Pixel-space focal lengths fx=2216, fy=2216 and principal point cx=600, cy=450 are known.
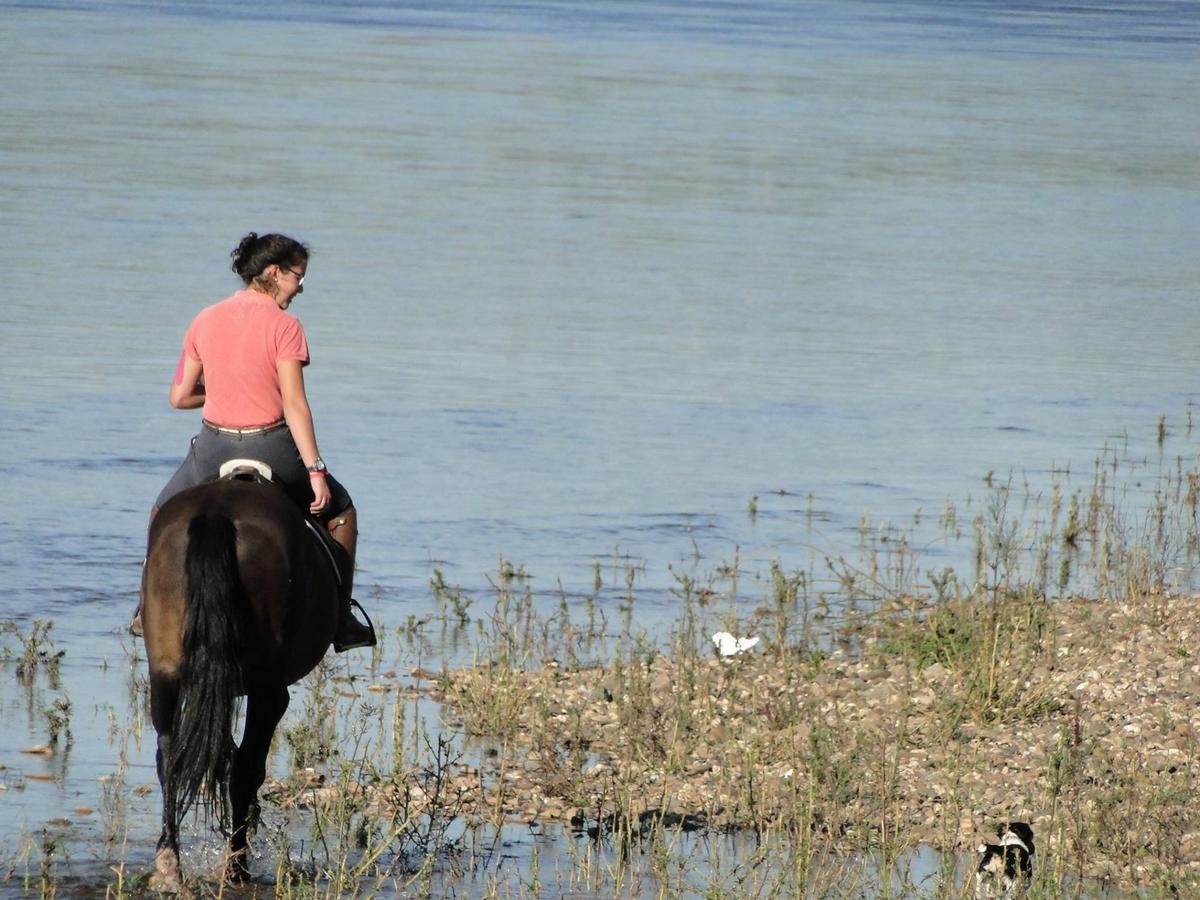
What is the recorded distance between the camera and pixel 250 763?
7.95m

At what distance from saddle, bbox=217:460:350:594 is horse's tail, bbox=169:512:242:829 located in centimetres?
46

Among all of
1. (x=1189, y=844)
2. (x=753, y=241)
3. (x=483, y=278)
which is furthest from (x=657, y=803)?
(x=753, y=241)

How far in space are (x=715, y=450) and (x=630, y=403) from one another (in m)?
1.58

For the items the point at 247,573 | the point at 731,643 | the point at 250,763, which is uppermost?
the point at 731,643

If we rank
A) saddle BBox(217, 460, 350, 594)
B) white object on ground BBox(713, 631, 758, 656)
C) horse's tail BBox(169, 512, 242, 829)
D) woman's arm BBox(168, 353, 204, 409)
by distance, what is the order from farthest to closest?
white object on ground BBox(713, 631, 758, 656) → woman's arm BBox(168, 353, 204, 409) → saddle BBox(217, 460, 350, 594) → horse's tail BBox(169, 512, 242, 829)

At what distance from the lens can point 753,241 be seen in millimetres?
28859

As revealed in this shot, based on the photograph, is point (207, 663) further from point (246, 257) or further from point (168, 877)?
point (246, 257)

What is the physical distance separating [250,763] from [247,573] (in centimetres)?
92

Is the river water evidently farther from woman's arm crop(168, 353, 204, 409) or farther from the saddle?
woman's arm crop(168, 353, 204, 409)

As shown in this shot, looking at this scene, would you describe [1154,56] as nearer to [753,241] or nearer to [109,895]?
[753,241]

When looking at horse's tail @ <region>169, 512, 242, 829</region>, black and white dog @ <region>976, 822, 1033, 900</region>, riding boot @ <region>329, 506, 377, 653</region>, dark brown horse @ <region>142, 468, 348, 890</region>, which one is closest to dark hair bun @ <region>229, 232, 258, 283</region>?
dark brown horse @ <region>142, 468, 348, 890</region>

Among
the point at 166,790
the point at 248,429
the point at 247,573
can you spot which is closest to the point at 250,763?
the point at 166,790

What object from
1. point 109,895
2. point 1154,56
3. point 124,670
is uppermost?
point 1154,56

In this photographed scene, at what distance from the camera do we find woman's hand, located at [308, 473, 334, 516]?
7.98 metres
